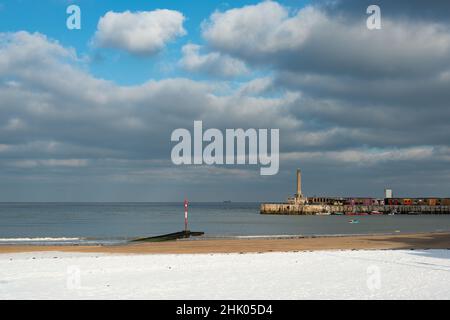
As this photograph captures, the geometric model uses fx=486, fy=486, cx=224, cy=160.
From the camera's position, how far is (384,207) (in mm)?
158750

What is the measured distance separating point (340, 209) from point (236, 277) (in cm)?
14197

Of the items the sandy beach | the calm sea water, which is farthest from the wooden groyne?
the sandy beach

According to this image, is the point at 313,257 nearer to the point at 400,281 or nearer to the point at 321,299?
the point at 400,281

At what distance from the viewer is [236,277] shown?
53.5ft

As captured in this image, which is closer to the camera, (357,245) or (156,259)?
(156,259)

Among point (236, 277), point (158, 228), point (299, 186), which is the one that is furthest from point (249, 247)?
point (299, 186)

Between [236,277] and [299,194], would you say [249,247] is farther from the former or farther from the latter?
[299,194]

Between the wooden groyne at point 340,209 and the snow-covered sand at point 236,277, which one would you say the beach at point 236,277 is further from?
the wooden groyne at point 340,209
